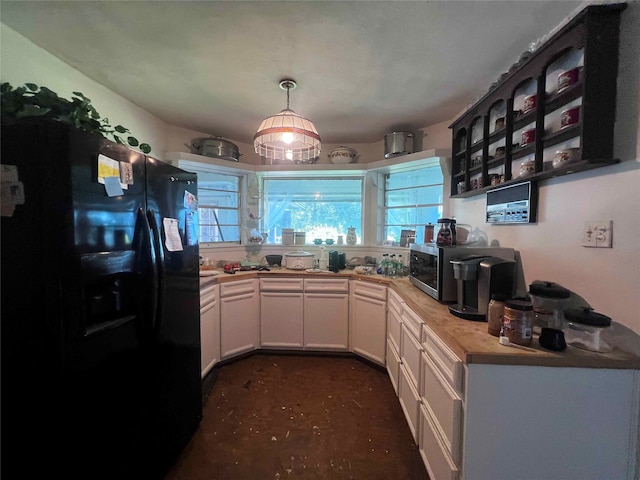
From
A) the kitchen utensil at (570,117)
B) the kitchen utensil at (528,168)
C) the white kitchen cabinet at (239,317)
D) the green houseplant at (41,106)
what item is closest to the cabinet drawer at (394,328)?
the kitchen utensil at (528,168)

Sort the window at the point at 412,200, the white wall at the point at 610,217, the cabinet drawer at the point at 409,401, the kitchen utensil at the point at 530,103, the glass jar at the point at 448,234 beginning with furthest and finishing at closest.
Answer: the window at the point at 412,200
the glass jar at the point at 448,234
the cabinet drawer at the point at 409,401
the kitchen utensil at the point at 530,103
the white wall at the point at 610,217

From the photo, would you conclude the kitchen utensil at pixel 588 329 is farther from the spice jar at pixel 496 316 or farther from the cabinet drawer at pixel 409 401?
the cabinet drawer at pixel 409 401

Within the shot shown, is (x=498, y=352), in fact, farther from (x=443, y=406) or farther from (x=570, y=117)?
(x=570, y=117)

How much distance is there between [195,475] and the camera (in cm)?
145

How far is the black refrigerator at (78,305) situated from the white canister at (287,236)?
195cm

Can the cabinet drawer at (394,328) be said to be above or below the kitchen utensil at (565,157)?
below

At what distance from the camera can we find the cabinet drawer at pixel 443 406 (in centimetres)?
111

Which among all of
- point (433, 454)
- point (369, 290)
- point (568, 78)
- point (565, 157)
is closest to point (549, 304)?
point (565, 157)

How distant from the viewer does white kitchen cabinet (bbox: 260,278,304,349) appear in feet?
9.04

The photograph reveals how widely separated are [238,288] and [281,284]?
0.42 meters

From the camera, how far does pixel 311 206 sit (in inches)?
134

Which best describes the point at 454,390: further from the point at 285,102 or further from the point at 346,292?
the point at 285,102

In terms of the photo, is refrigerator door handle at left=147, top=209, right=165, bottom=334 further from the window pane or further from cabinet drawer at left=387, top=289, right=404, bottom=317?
the window pane

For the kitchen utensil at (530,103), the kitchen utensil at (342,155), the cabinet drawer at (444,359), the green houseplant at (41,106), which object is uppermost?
the kitchen utensil at (342,155)
